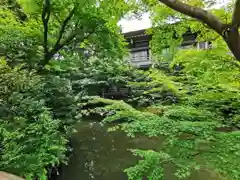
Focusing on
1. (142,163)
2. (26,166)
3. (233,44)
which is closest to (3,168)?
(26,166)

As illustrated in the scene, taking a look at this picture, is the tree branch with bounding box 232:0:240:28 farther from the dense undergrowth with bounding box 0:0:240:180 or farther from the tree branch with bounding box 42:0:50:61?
the tree branch with bounding box 42:0:50:61

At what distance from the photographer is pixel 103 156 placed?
5.99 m

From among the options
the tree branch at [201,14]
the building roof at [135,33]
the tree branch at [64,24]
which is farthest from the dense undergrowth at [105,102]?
the building roof at [135,33]

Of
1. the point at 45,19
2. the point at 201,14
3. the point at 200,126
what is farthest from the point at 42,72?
the point at 201,14

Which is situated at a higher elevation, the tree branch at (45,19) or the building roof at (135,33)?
the building roof at (135,33)

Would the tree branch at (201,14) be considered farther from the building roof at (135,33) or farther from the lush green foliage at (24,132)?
the building roof at (135,33)

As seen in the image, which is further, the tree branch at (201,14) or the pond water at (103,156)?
the pond water at (103,156)

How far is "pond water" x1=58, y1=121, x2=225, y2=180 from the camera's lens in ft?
15.9

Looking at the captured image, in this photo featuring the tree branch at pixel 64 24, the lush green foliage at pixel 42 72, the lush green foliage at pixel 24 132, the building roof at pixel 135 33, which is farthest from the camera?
the building roof at pixel 135 33

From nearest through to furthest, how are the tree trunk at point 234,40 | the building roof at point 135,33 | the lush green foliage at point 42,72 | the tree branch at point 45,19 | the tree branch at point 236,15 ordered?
the tree branch at point 236,15 < the tree trunk at point 234,40 < the lush green foliage at point 42,72 < the tree branch at point 45,19 < the building roof at point 135,33

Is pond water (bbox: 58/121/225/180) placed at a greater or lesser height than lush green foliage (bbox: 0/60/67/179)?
lesser

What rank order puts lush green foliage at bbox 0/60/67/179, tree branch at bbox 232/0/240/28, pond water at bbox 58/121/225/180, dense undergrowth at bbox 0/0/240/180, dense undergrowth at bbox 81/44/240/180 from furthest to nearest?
pond water at bbox 58/121/225/180
lush green foliage at bbox 0/60/67/179
dense undergrowth at bbox 0/0/240/180
dense undergrowth at bbox 81/44/240/180
tree branch at bbox 232/0/240/28

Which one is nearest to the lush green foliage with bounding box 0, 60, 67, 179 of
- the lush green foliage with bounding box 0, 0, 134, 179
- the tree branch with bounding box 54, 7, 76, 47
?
the lush green foliage with bounding box 0, 0, 134, 179

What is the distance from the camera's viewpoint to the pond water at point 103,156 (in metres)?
4.84
